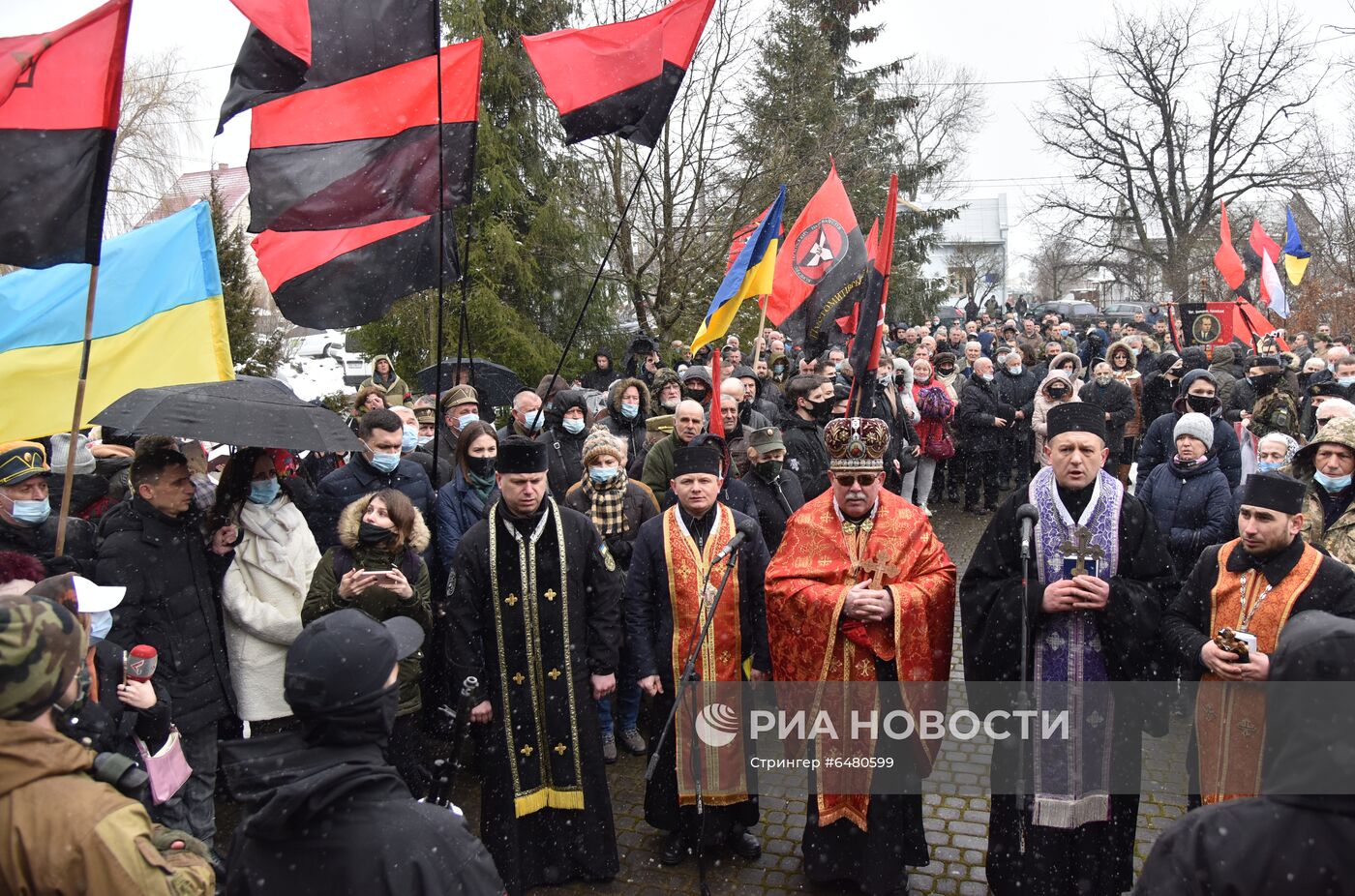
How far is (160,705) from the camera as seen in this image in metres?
3.78

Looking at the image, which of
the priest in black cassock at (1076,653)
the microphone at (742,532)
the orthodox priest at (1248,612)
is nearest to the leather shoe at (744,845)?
the priest in black cassock at (1076,653)

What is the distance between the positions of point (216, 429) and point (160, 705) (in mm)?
1117

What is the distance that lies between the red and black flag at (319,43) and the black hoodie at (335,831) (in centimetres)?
276

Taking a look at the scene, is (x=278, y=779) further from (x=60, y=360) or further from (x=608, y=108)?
(x=60, y=360)

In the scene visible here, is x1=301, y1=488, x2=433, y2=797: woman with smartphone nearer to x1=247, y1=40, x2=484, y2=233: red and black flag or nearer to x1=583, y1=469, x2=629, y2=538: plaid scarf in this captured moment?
x1=247, y1=40, x2=484, y2=233: red and black flag

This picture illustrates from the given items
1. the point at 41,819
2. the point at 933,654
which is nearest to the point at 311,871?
the point at 41,819

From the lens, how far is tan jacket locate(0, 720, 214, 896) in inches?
78.3

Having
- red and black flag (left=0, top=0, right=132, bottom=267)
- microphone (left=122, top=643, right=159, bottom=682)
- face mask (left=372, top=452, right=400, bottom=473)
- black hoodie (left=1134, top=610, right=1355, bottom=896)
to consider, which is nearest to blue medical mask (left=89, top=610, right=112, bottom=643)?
microphone (left=122, top=643, right=159, bottom=682)

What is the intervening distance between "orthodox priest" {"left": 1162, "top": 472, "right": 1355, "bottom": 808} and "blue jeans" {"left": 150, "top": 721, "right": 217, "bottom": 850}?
4374 millimetres

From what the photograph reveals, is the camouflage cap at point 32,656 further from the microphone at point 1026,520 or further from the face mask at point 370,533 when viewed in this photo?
the microphone at point 1026,520

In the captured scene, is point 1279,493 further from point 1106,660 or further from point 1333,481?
point 1333,481

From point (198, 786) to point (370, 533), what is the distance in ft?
4.95

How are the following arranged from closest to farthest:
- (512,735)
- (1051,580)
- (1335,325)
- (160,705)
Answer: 1. (160,705)
2. (1051,580)
3. (512,735)
4. (1335,325)

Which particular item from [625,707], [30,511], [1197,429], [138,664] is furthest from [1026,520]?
[30,511]
